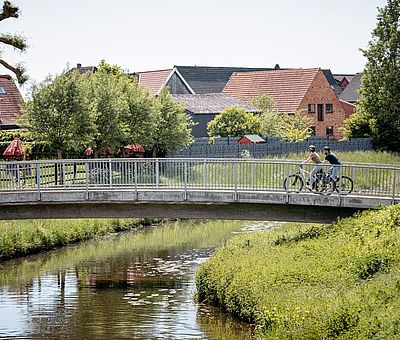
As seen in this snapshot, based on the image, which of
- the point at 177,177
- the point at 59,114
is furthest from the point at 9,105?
the point at 177,177

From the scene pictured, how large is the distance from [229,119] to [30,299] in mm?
38970

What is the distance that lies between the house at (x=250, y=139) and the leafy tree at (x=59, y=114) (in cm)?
2166

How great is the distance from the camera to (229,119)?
64750mm

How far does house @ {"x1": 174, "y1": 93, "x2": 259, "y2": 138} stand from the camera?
229 feet

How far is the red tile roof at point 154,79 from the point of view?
78688 millimetres

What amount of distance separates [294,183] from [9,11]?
15.0 meters

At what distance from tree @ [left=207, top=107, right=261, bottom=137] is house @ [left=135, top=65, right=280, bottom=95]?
28.7ft

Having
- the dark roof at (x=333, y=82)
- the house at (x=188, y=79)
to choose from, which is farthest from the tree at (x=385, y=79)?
the dark roof at (x=333, y=82)

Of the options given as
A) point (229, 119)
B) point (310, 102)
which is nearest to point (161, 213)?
point (229, 119)

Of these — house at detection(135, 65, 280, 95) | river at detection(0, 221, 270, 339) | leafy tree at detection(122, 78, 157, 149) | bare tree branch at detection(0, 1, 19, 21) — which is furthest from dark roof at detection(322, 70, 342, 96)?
bare tree branch at detection(0, 1, 19, 21)

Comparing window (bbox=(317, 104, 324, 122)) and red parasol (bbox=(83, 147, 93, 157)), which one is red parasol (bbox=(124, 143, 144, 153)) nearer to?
red parasol (bbox=(83, 147, 93, 157))

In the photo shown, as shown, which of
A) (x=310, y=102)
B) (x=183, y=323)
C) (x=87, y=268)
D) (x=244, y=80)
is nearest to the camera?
(x=183, y=323)

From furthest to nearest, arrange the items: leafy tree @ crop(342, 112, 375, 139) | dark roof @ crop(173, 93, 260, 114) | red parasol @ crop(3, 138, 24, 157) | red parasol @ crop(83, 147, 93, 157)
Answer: dark roof @ crop(173, 93, 260, 114) < leafy tree @ crop(342, 112, 375, 139) < red parasol @ crop(83, 147, 93, 157) < red parasol @ crop(3, 138, 24, 157)

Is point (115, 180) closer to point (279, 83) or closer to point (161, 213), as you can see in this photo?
point (161, 213)
